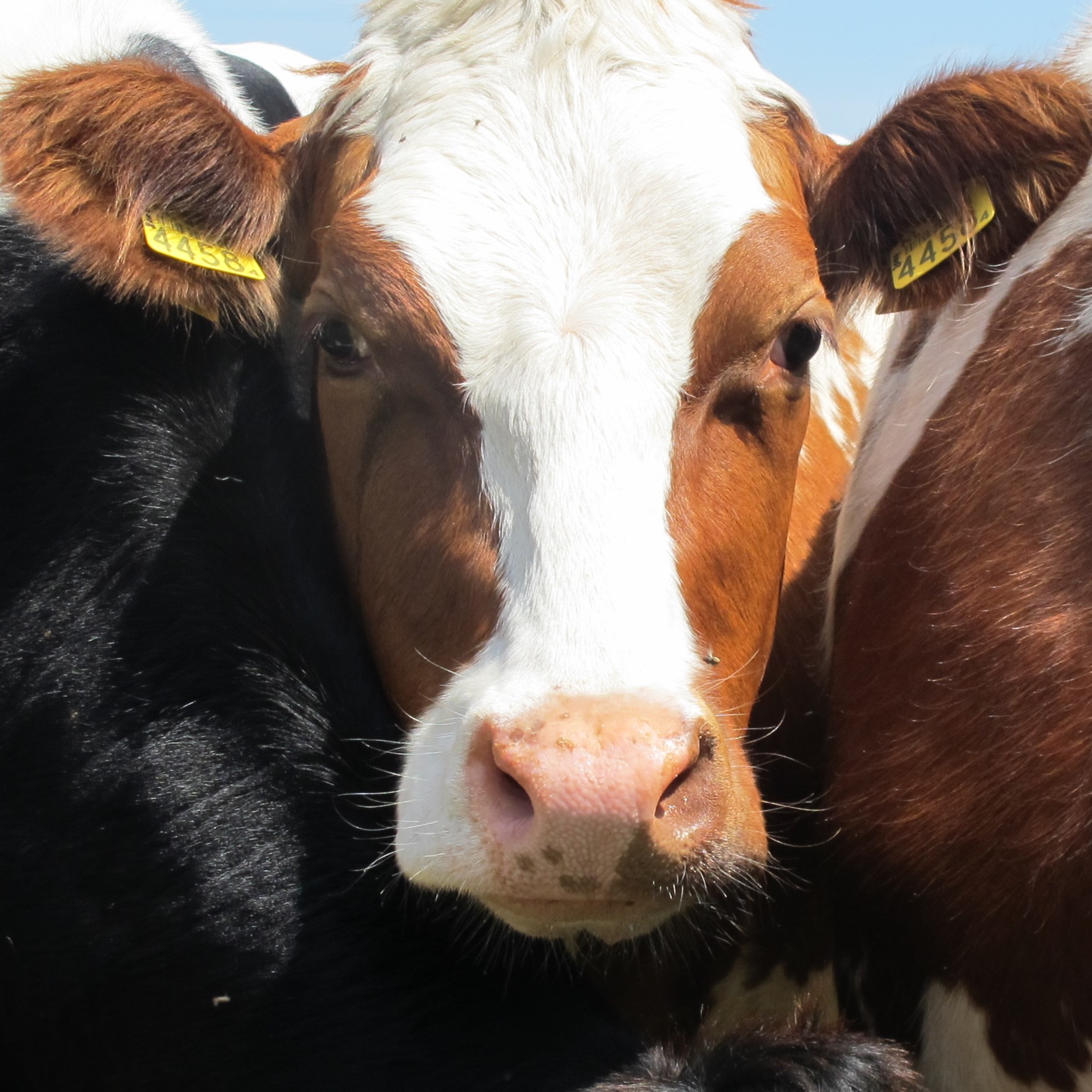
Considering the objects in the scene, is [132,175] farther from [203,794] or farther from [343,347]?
[203,794]

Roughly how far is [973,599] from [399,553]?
3.42 feet

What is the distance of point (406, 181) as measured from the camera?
102 inches

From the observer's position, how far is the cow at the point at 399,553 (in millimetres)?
2207

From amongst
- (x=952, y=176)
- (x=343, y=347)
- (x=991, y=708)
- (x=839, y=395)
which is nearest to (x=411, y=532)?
(x=343, y=347)

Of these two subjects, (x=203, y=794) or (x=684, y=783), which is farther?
(x=203, y=794)

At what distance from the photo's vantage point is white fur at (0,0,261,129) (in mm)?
3918

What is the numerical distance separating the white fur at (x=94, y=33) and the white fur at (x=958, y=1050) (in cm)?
270

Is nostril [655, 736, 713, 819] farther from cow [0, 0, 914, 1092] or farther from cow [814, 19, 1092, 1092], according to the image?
cow [814, 19, 1092, 1092]

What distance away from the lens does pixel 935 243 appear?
2947mm

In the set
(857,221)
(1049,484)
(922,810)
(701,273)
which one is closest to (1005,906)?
(922,810)

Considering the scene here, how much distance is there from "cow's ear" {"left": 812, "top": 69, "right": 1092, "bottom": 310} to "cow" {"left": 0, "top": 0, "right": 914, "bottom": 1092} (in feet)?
0.54

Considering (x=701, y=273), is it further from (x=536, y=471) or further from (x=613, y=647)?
(x=613, y=647)

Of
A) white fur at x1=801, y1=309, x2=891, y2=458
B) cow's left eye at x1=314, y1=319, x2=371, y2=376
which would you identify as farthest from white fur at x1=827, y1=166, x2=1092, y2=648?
cow's left eye at x1=314, y1=319, x2=371, y2=376

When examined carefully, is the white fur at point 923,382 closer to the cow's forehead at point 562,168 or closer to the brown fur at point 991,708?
the brown fur at point 991,708
